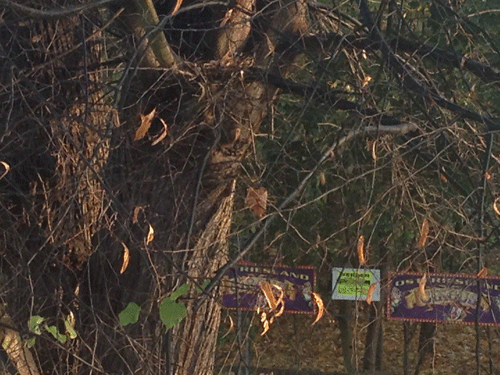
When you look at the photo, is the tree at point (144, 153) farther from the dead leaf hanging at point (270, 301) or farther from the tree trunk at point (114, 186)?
the dead leaf hanging at point (270, 301)

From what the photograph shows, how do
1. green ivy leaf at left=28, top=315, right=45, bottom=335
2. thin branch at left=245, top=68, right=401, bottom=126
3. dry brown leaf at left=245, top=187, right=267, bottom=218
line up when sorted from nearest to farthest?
dry brown leaf at left=245, top=187, right=267, bottom=218 → green ivy leaf at left=28, top=315, right=45, bottom=335 → thin branch at left=245, top=68, right=401, bottom=126

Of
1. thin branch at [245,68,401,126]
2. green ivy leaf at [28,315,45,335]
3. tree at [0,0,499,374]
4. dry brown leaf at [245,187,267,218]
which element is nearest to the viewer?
dry brown leaf at [245,187,267,218]

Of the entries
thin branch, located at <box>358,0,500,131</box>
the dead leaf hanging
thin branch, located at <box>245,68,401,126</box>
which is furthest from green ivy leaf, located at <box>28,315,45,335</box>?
thin branch, located at <box>358,0,500,131</box>

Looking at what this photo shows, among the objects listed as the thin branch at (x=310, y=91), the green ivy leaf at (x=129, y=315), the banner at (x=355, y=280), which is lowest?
the banner at (x=355, y=280)

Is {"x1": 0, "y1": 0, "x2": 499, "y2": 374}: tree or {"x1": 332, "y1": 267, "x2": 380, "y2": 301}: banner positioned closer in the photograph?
{"x1": 0, "y1": 0, "x2": 499, "y2": 374}: tree

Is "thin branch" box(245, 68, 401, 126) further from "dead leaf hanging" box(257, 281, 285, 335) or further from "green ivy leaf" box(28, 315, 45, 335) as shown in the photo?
"green ivy leaf" box(28, 315, 45, 335)

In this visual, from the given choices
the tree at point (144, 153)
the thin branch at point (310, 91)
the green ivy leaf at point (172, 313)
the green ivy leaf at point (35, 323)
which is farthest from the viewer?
the thin branch at point (310, 91)

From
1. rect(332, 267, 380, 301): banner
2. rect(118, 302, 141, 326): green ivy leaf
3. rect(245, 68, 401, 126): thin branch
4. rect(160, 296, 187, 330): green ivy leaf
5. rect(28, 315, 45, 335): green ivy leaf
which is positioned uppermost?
rect(245, 68, 401, 126): thin branch

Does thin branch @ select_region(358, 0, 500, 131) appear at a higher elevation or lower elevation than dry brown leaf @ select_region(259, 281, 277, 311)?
higher

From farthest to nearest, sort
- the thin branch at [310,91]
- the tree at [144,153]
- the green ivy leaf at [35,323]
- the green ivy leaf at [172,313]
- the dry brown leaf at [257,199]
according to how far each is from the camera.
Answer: the thin branch at [310,91] < the tree at [144,153] < the green ivy leaf at [35,323] < the dry brown leaf at [257,199] < the green ivy leaf at [172,313]

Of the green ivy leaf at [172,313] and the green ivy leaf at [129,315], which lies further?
the green ivy leaf at [129,315]

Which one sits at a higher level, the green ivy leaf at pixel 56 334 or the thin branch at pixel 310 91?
the thin branch at pixel 310 91

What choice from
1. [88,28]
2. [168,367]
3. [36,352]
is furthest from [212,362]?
[88,28]

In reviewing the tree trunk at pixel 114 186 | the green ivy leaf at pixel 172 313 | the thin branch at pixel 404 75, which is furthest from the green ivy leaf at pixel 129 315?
the thin branch at pixel 404 75
